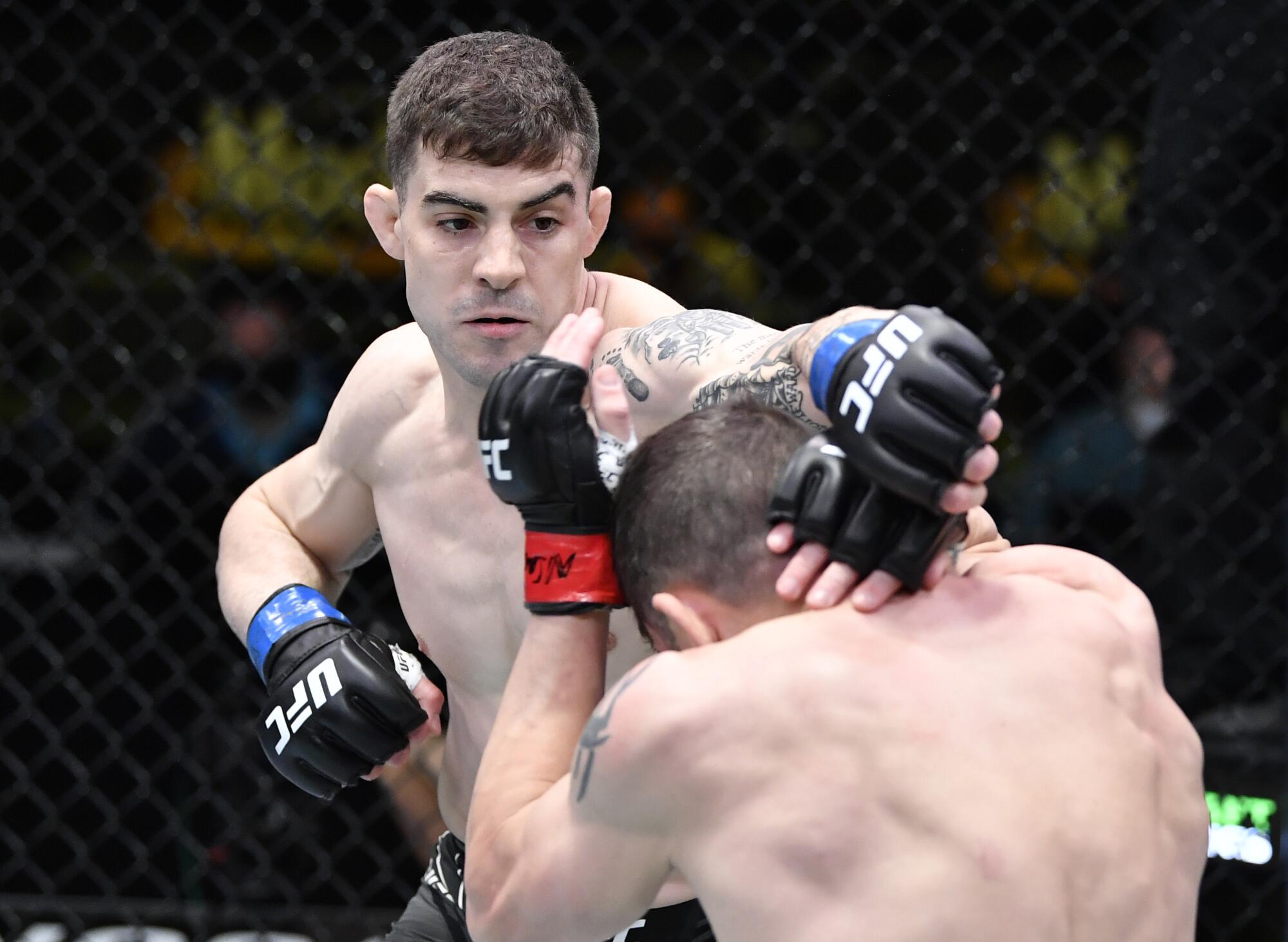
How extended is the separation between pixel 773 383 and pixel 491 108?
0.41 m

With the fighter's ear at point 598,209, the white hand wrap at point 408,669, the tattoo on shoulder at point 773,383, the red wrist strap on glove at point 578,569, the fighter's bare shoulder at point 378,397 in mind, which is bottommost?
the white hand wrap at point 408,669

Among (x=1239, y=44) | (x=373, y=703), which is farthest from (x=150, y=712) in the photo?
(x=1239, y=44)

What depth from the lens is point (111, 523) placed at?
2828mm

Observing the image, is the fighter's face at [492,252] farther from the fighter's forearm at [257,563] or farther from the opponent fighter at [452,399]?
the fighter's forearm at [257,563]

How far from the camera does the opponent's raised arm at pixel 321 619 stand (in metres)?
1.47

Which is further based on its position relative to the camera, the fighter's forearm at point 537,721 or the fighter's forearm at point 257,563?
the fighter's forearm at point 257,563

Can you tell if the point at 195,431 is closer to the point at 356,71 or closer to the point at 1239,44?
the point at 356,71

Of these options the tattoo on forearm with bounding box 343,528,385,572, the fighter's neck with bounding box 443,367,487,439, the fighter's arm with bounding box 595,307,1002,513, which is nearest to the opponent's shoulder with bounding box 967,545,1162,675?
the fighter's arm with bounding box 595,307,1002,513

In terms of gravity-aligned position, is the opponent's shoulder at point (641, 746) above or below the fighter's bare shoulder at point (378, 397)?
above

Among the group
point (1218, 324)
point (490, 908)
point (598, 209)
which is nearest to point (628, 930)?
point (490, 908)

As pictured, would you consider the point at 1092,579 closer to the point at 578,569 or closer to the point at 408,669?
the point at 578,569

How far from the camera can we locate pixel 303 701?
1.48 metres

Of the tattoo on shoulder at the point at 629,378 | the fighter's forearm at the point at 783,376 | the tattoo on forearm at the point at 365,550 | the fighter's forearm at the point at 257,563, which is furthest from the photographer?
the tattoo on forearm at the point at 365,550

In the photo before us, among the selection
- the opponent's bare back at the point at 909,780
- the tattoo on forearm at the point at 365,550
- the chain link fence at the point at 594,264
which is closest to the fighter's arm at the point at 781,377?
the opponent's bare back at the point at 909,780
